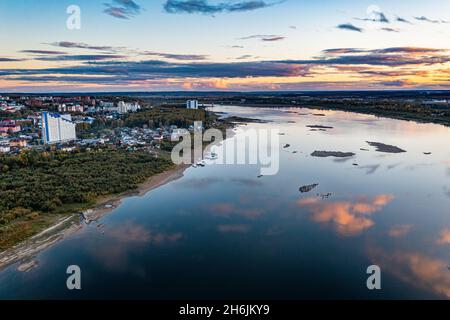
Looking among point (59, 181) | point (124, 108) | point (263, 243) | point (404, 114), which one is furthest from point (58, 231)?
point (404, 114)

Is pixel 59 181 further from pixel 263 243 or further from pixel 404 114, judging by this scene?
pixel 404 114

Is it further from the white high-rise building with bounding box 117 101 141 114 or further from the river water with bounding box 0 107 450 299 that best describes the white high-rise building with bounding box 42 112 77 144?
the white high-rise building with bounding box 117 101 141 114

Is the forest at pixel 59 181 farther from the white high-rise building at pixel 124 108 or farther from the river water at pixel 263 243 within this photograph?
the white high-rise building at pixel 124 108

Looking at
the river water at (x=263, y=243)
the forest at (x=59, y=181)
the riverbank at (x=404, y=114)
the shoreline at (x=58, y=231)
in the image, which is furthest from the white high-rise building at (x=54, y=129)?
the riverbank at (x=404, y=114)

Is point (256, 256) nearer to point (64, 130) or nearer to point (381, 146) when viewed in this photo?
point (381, 146)

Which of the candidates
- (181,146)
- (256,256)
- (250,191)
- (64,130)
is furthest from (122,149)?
(256,256)
